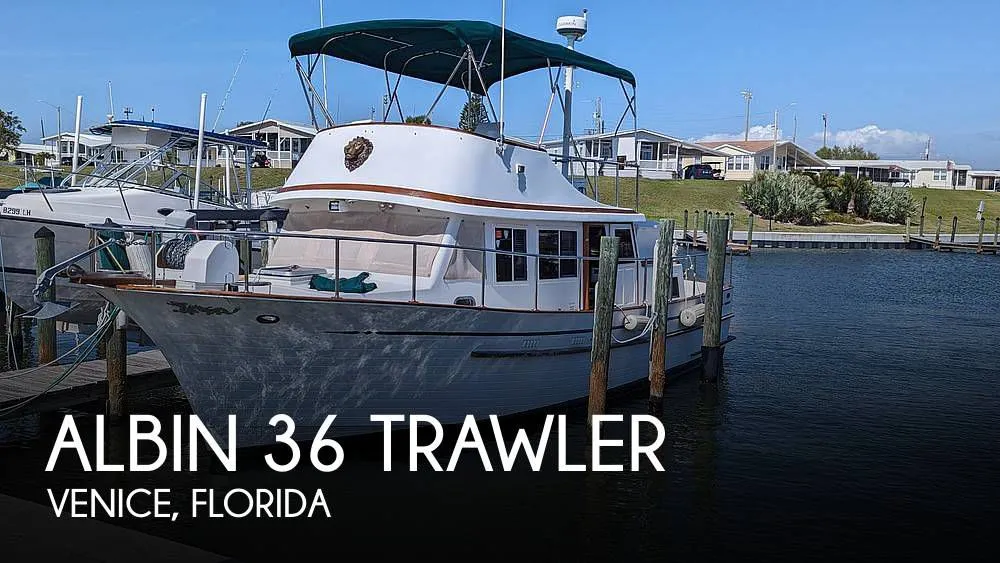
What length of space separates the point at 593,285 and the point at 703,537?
529 centimetres

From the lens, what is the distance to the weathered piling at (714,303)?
14.6m

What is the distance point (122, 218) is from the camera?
18359 millimetres

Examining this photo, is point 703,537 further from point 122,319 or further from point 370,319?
point 122,319

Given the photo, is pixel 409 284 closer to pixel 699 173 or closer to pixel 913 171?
→ pixel 699 173

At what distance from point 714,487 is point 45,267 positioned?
10.6m

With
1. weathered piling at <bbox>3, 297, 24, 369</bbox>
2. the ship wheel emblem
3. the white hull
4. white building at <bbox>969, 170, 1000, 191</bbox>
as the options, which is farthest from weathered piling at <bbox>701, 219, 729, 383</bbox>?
white building at <bbox>969, 170, 1000, 191</bbox>

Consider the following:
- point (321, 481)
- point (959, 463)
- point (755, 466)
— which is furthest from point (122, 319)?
point (959, 463)

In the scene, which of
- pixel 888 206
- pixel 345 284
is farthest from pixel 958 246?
pixel 345 284

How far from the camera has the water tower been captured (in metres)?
15.1

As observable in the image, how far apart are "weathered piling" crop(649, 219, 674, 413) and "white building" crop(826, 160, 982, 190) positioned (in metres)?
79.0

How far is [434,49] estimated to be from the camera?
14.6m

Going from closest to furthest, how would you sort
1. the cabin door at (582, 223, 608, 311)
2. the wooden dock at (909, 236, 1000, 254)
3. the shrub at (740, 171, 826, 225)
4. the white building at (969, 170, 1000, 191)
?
1. the cabin door at (582, 223, 608, 311)
2. the wooden dock at (909, 236, 1000, 254)
3. the shrub at (740, 171, 826, 225)
4. the white building at (969, 170, 1000, 191)

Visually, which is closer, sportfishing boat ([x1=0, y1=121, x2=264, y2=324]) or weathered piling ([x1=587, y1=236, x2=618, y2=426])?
weathered piling ([x1=587, y1=236, x2=618, y2=426])

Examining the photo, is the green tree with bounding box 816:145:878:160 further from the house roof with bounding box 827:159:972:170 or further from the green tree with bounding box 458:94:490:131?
the green tree with bounding box 458:94:490:131
